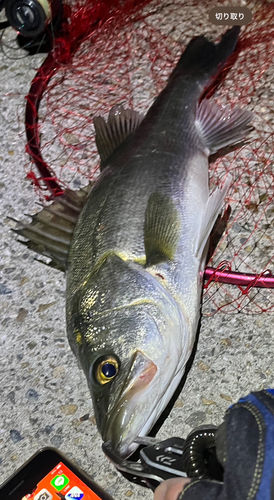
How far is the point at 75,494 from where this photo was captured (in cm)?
144

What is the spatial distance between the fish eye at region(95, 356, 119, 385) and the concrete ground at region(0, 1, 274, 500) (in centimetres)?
34

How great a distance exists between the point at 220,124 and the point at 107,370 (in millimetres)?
1120

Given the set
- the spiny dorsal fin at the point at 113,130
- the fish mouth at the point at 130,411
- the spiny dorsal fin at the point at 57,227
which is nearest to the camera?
the fish mouth at the point at 130,411

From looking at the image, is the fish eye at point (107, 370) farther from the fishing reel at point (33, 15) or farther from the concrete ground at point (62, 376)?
the fishing reel at point (33, 15)

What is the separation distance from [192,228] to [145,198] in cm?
19

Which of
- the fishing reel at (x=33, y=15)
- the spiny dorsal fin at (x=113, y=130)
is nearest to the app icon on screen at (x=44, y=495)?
the spiny dorsal fin at (x=113, y=130)

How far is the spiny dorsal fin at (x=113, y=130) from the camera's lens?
72.0 inches

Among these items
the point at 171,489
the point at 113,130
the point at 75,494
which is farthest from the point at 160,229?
the point at 75,494

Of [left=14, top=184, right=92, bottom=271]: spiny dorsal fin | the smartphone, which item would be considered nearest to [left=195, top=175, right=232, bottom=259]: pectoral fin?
[left=14, top=184, right=92, bottom=271]: spiny dorsal fin

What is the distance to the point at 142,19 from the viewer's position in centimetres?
249

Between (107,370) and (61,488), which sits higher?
(107,370)

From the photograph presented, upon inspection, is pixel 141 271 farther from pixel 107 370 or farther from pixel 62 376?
pixel 62 376

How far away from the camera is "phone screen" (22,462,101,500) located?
4.70ft

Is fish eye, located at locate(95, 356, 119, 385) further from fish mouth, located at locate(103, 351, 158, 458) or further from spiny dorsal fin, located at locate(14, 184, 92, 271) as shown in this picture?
spiny dorsal fin, located at locate(14, 184, 92, 271)
